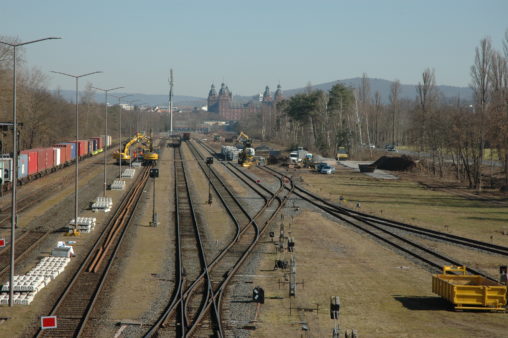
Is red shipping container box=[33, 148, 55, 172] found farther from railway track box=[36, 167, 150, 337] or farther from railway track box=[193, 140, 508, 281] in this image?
railway track box=[193, 140, 508, 281]

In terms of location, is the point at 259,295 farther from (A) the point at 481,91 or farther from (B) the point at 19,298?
(A) the point at 481,91

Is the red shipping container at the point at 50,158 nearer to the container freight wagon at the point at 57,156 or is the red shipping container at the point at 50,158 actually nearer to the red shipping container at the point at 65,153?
the container freight wagon at the point at 57,156

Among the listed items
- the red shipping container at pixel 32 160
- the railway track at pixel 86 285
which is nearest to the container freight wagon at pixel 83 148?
the red shipping container at pixel 32 160

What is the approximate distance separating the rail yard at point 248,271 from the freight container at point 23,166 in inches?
198

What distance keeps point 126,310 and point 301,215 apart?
27080 mm

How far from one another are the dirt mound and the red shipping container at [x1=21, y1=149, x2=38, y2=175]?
161 ft

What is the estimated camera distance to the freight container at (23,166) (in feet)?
197

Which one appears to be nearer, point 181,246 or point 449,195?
→ point 181,246

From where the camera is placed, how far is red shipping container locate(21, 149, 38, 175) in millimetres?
65562

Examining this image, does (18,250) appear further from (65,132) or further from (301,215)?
(65,132)

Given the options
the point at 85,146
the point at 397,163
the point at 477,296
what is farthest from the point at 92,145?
the point at 477,296

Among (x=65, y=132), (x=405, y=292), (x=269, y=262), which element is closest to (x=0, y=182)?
(x=269, y=262)

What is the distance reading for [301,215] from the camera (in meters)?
48.1

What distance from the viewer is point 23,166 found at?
61.9m
